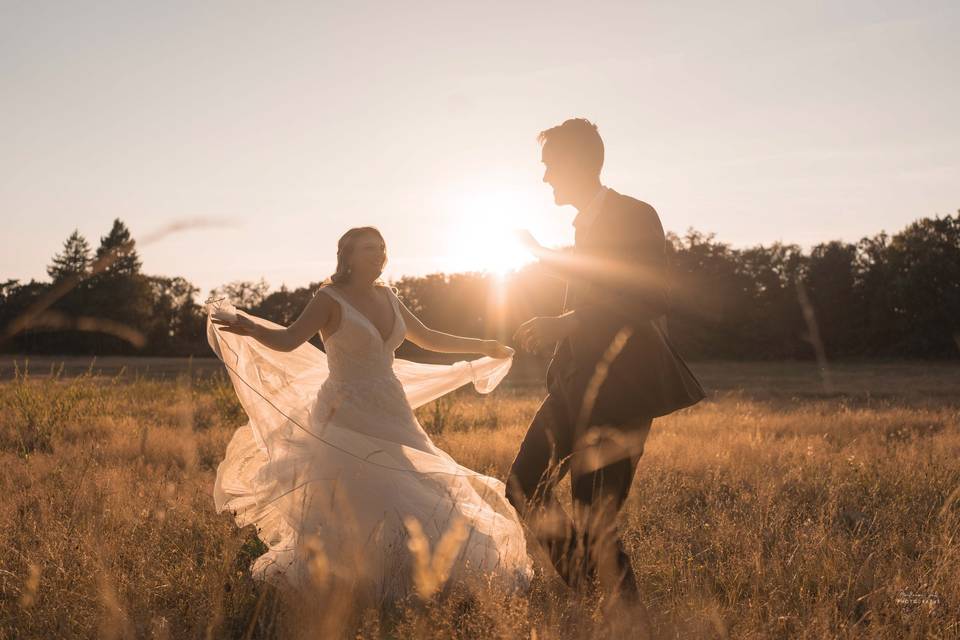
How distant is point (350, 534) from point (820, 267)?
60855 mm

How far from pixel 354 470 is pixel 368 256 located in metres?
1.44

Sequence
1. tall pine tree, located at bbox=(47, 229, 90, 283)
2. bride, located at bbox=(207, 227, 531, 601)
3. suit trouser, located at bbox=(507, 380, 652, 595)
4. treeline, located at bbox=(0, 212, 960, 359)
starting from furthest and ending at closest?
treeline, located at bbox=(0, 212, 960, 359)
bride, located at bbox=(207, 227, 531, 601)
suit trouser, located at bbox=(507, 380, 652, 595)
tall pine tree, located at bbox=(47, 229, 90, 283)

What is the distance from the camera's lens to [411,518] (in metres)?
4.26

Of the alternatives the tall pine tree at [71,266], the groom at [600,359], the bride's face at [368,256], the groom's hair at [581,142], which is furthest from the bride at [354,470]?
the tall pine tree at [71,266]

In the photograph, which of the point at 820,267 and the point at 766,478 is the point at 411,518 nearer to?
the point at 766,478

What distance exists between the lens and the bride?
421 centimetres

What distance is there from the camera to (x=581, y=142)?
3.91 m

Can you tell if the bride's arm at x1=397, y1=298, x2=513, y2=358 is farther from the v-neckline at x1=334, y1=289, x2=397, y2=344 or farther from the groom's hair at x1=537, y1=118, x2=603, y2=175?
the groom's hair at x1=537, y1=118, x2=603, y2=175

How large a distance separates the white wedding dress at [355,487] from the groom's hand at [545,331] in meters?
1.03

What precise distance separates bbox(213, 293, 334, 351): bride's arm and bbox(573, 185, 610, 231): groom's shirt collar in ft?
5.87

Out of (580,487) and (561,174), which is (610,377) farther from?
(561,174)

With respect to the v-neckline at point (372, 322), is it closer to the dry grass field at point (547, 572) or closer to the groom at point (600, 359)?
the groom at point (600, 359)

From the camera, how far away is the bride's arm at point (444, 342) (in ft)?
17.9

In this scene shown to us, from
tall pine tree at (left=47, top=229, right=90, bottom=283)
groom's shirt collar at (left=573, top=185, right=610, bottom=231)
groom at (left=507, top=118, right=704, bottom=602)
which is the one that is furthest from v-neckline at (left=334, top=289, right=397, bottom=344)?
tall pine tree at (left=47, top=229, right=90, bottom=283)
